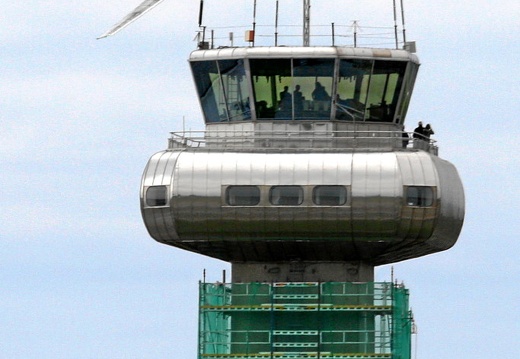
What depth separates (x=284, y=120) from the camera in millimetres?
106875

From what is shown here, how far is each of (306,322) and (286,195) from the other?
→ 5487 mm

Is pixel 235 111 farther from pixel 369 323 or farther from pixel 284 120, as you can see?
pixel 369 323

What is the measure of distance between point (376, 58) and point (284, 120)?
414 cm

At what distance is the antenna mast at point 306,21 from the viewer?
354 feet

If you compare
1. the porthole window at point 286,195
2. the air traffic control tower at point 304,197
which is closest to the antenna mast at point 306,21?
the air traffic control tower at point 304,197

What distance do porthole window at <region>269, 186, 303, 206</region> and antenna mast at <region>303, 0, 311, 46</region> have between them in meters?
6.69

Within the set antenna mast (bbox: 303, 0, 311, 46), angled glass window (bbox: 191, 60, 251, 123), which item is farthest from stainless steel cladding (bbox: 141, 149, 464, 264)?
antenna mast (bbox: 303, 0, 311, 46)

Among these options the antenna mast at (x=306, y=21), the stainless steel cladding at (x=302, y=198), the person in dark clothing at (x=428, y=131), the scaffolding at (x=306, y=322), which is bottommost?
the scaffolding at (x=306, y=322)

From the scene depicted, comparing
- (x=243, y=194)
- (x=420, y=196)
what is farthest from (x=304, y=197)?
(x=420, y=196)

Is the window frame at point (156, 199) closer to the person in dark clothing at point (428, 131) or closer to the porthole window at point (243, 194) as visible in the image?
the porthole window at point (243, 194)

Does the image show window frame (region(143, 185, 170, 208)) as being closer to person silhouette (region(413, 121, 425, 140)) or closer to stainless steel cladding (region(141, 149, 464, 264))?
stainless steel cladding (region(141, 149, 464, 264))

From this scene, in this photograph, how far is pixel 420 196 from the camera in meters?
104

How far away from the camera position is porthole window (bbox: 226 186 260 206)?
342 feet

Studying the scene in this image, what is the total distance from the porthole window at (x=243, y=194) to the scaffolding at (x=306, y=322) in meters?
4.03
